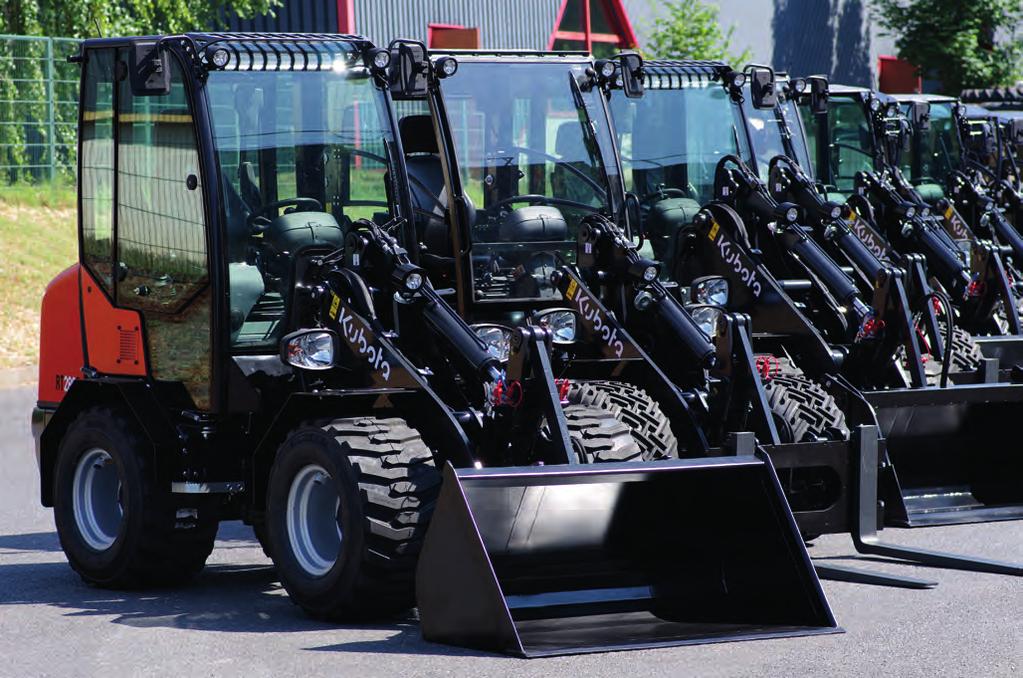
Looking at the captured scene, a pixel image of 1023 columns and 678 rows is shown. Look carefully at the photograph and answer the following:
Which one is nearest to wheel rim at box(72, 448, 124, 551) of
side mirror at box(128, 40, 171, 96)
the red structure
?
→ side mirror at box(128, 40, 171, 96)

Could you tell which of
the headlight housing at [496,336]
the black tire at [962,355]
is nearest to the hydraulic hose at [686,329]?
the headlight housing at [496,336]

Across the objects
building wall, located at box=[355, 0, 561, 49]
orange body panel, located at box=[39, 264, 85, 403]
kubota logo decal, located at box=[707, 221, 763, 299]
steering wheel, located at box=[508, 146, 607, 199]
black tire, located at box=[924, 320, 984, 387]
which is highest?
building wall, located at box=[355, 0, 561, 49]

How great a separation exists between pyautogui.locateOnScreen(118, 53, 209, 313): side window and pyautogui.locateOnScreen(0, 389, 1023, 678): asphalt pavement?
152cm

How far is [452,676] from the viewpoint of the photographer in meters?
6.45

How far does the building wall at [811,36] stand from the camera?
39375mm

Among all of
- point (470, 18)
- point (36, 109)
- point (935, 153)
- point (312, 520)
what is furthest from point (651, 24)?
point (312, 520)

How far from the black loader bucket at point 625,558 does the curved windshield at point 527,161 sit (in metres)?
Answer: 2.82

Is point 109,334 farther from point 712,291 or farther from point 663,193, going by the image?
point 663,193

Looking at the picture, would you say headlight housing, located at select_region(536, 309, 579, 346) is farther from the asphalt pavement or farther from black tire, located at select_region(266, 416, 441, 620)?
the asphalt pavement

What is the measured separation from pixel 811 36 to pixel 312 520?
35.2 metres

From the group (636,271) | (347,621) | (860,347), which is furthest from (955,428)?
(347,621)

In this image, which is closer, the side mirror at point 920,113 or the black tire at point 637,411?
the black tire at point 637,411

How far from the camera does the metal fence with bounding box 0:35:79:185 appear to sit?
22469 millimetres

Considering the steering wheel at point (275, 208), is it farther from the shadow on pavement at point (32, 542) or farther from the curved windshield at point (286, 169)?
the shadow on pavement at point (32, 542)
